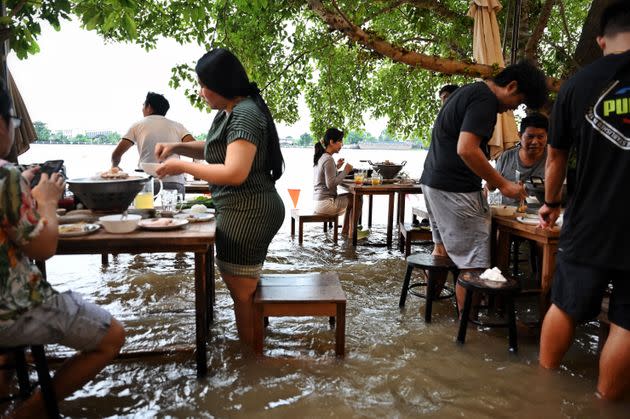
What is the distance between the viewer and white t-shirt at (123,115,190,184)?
4730mm

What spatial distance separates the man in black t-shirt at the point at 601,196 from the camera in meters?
2.18

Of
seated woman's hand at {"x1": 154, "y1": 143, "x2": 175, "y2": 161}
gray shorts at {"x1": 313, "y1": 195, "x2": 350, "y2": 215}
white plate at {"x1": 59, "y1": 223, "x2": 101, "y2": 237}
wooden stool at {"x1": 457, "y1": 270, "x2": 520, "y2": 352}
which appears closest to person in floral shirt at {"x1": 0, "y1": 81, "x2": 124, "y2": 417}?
white plate at {"x1": 59, "y1": 223, "x2": 101, "y2": 237}

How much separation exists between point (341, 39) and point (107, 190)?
570 cm

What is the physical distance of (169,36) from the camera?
6855 mm

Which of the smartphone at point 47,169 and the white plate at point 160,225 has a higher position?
the smartphone at point 47,169

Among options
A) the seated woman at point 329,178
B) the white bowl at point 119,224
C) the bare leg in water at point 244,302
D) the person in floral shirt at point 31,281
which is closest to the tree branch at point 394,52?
the seated woman at point 329,178

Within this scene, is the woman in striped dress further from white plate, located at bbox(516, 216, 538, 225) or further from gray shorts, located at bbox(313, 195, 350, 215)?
gray shorts, located at bbox(313, 195, 350, 215)

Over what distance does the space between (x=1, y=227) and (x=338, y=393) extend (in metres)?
1.79

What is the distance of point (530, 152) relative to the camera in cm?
421

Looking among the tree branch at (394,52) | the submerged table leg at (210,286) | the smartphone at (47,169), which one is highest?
the tree branch at (394,52)

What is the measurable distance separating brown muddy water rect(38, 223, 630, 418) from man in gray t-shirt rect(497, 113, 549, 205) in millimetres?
1200

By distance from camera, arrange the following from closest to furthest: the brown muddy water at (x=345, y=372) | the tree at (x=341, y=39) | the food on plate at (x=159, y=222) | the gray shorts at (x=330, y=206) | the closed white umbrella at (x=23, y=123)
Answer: the brown muddy water at (x=345, y=372) → the food on plate at (x=159, y=222) → the closed white umbrella at (x=23, y=123) → the tree at (x=341, y=39) → the gray shorts at (x=330, y=206)

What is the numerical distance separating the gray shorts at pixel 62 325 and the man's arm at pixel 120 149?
284 cm

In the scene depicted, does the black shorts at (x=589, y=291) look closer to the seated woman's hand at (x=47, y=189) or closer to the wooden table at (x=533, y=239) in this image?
the wooden table at (x=533, y=239)
